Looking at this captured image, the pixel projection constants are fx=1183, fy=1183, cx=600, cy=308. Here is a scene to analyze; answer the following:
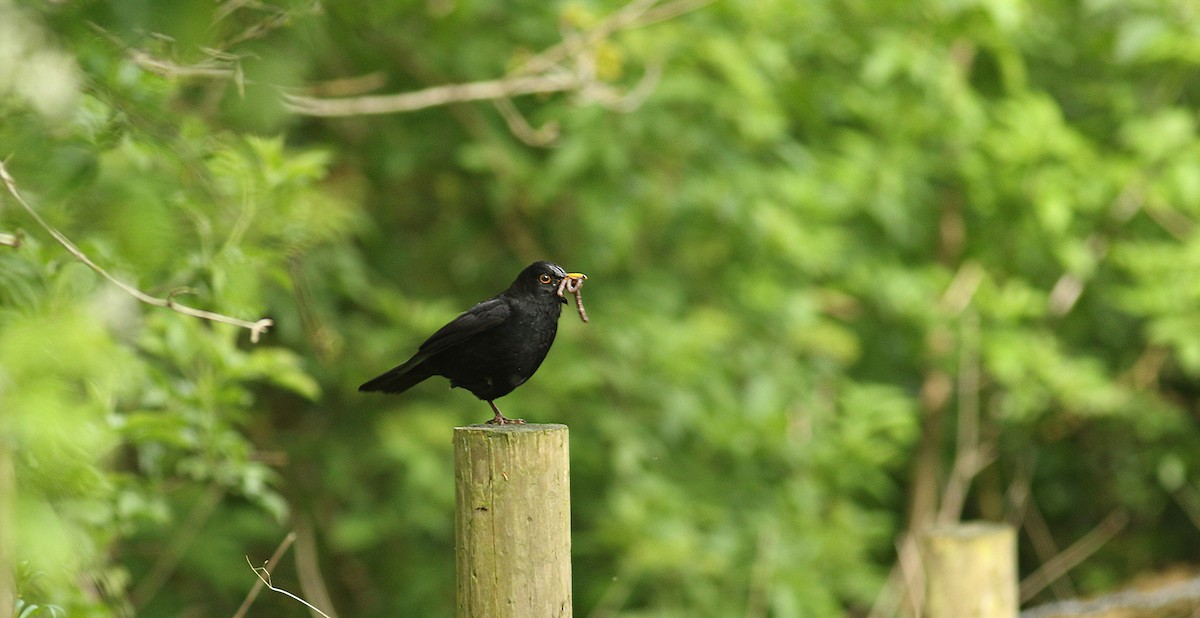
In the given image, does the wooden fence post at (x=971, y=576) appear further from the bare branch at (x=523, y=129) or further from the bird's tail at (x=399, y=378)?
the bare branch at (x=523, y=129)

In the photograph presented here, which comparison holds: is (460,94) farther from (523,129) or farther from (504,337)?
(504,337)

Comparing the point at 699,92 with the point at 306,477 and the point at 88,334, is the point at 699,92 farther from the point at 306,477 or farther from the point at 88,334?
the point at 88,334

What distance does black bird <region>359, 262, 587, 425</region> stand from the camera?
263 centimetres

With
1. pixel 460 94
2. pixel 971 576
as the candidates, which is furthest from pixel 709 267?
pixel 971 576

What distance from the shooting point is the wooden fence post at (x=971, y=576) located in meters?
2.88

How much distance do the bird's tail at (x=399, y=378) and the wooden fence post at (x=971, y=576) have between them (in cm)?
133

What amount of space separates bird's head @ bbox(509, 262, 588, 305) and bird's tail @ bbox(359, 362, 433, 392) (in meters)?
0.30

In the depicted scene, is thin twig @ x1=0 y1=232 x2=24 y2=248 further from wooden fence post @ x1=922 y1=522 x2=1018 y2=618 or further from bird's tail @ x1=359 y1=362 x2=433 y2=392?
wooden fence post @ x1=922 y1=522 x2=1018 y2=618

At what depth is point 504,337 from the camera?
263 centimetres

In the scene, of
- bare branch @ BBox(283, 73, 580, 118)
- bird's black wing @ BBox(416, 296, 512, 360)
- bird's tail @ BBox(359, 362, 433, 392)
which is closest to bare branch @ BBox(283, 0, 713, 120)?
bare branch @ BBox(283, 73, 580, 118)

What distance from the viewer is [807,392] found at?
6.00 meters

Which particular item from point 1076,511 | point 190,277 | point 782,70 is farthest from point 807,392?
point 190,277

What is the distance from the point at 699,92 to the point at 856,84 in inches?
53.4

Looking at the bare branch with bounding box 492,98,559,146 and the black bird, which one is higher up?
the bare branch with bounding box 492,98,559,146
